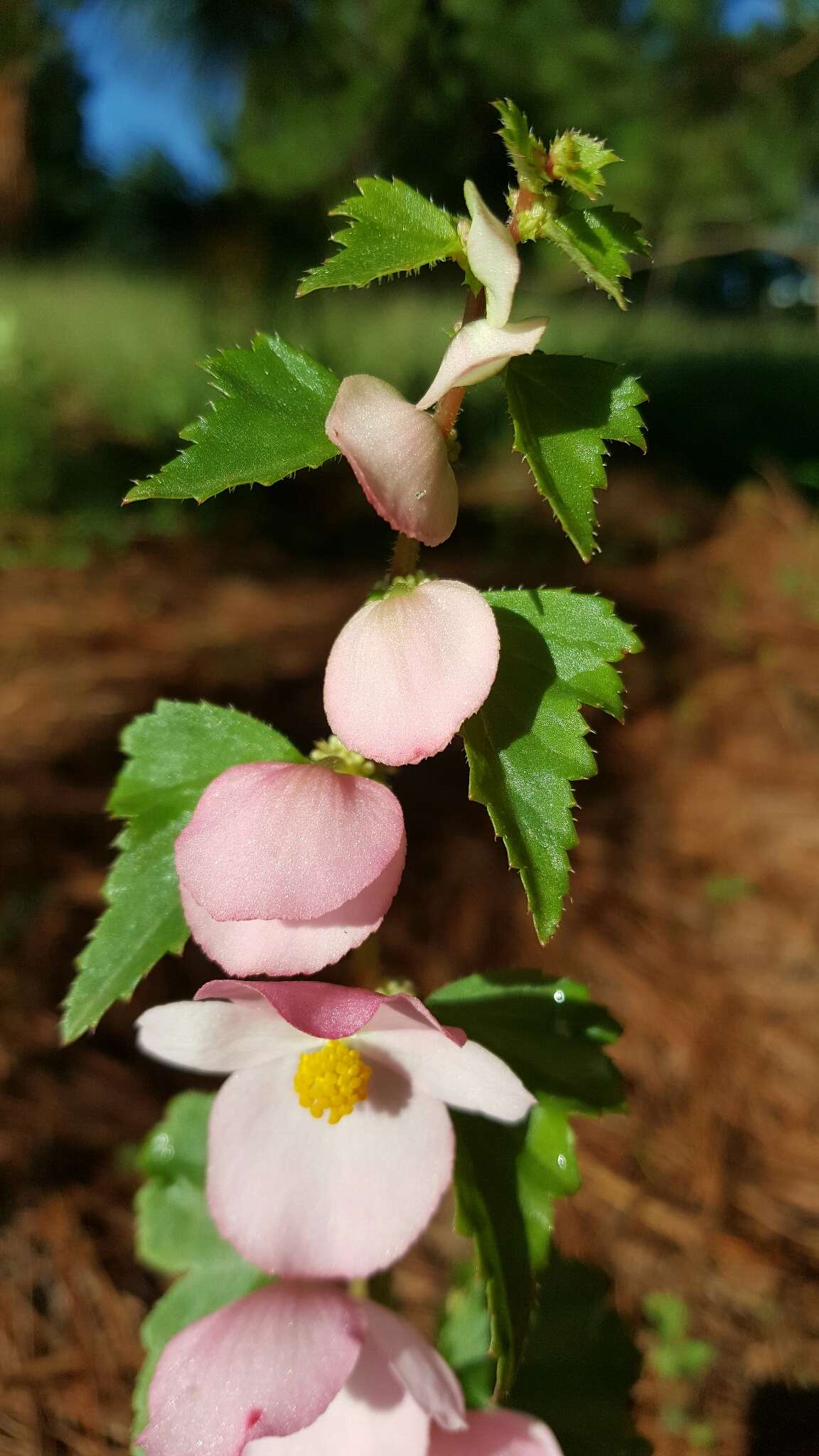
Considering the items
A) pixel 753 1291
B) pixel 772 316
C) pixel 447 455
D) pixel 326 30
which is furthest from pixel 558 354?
pixel 772 316

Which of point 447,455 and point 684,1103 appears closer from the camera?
point 447,455

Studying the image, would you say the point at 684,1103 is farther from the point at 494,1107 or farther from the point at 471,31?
the point at 471,31

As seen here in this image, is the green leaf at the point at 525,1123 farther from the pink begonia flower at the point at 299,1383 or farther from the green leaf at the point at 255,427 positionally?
the green leaf at the point at 255,427

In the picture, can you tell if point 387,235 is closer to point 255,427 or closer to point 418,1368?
point 255,427

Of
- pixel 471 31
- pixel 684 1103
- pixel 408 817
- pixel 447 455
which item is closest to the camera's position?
pixel 447 455

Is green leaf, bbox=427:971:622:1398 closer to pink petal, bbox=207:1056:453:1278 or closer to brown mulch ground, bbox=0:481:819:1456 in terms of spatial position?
pink petal, bbox=207:1056:453:1278

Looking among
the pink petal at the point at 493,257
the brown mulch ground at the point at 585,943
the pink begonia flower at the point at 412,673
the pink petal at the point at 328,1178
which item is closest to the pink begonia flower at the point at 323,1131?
the pink petal at the point at 328,1178
